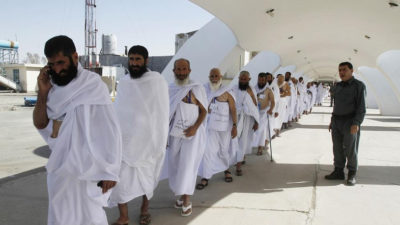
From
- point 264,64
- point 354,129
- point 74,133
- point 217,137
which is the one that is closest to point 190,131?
point 217,137

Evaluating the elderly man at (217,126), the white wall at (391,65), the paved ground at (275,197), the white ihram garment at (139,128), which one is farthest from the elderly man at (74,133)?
the white wall at (391,65)

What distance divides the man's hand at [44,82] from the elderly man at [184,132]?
1624 mm

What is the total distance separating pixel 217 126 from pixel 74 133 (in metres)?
2.64

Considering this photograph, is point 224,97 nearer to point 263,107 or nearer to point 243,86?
point 243,86

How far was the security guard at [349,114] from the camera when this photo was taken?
14.3 feet

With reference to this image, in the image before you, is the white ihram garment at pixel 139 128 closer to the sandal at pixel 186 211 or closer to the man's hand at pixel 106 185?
the sandal at pixel 186 211

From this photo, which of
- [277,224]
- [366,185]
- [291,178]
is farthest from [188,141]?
[366,185]

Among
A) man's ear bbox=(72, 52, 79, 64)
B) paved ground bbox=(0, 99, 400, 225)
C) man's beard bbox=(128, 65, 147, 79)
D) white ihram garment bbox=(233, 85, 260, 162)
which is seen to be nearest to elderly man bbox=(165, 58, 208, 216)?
paved ground bbox=(0, 99, 400, 225)

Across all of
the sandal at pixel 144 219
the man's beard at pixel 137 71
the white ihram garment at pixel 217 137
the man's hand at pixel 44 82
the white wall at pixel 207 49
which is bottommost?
the sandal at pixel 144 219

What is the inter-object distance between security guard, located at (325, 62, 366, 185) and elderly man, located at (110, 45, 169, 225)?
111 inches

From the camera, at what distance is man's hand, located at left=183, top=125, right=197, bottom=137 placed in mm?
3484

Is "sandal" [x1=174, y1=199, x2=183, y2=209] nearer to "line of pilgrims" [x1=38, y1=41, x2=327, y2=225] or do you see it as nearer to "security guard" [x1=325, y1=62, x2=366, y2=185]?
"line of pilgrims" [x1=38, y1=41, x2=327, y2=225]

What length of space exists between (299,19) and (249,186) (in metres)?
5.43

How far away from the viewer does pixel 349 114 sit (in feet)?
14.7
